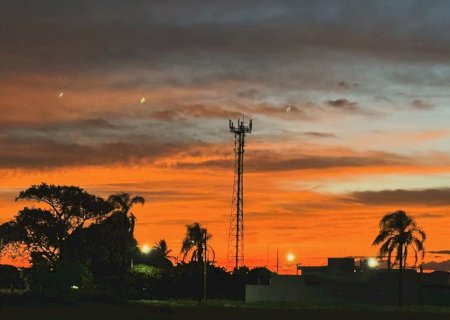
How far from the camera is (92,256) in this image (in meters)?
112

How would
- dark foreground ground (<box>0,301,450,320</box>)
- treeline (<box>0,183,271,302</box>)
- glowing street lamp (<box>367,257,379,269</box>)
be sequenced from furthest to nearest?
1. glowing street lamp (<box>367,257,379,269</box>)
2. treeline (<box>0,183,271,302</box>)
3. dark foreground ground (<box>0,301,450,320</box>)

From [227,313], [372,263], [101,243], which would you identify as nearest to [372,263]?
[372,263]

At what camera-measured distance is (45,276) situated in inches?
3976

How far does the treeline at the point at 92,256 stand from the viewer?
102488 mm

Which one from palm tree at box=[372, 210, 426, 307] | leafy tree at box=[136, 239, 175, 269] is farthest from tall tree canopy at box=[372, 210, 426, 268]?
leafy tree at box=[136, 239, 175, 269]

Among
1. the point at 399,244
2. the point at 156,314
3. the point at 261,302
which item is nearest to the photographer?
the point at 156,314

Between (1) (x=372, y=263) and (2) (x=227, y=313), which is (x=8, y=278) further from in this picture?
(2) (x=227, y=313)

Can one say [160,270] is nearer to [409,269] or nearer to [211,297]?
[211,297]

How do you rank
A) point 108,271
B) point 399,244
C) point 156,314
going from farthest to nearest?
point 108,271, point 399,244, point 156,314

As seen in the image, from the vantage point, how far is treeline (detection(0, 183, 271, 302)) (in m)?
102

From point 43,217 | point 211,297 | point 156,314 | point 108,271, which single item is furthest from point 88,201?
point 156,314

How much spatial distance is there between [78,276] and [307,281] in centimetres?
3114

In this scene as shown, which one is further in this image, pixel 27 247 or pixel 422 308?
pixel 27 247

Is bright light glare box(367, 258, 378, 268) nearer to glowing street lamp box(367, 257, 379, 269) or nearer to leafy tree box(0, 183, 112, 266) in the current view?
glowing street lamp box(367, 257, 379, 269)
